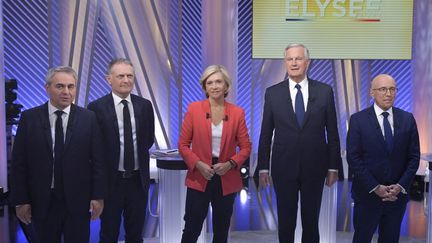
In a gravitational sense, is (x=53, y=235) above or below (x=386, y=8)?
below

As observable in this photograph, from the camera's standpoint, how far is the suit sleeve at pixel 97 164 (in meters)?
2.41

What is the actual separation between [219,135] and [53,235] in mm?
1072

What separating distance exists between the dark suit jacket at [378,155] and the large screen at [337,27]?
382 cm

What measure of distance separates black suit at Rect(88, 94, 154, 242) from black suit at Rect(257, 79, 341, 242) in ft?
2.42

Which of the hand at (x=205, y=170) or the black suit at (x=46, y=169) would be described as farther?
the hand at (x=205, y=170)

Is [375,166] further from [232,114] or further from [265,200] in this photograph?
[265,200]

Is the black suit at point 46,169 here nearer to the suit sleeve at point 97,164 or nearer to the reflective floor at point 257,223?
the suit sleeve at point 97,164

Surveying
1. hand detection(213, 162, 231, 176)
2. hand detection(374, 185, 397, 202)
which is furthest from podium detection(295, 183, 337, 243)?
hand detection(213, 162, 231, 176)

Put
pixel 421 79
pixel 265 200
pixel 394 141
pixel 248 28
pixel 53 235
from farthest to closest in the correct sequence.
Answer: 1. pixel 248 28
2. pixel 421 79
3. pixel 265 200
4. pixel 394 141
5. pixel 53 235

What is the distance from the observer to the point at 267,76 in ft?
23.8

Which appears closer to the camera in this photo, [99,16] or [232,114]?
[232,114]

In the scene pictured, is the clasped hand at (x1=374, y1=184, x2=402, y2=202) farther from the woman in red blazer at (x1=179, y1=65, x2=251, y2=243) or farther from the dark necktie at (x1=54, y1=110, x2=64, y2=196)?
the dark necktie at (x1=54, y1=110, x2=64, y2=196)

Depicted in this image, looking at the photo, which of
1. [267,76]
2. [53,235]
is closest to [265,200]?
[267,76]

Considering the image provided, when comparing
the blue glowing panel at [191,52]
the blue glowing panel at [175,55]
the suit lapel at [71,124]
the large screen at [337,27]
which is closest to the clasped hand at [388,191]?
the suit lapel at [71,124]
